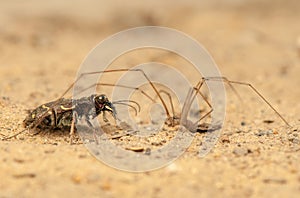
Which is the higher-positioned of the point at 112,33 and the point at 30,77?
the point at 112,33

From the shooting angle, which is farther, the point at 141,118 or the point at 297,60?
the point at 297,60

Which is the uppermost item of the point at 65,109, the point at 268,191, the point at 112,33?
the point at 112,33

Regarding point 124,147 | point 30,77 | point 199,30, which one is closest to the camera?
point 124,147

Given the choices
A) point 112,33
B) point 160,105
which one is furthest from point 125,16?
point 160,105

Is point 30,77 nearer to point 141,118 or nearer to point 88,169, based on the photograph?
point 141,118

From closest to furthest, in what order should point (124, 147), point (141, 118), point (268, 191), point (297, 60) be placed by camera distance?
point (268, 191) → point (124, 147) → point (141, 118) → point (297, 60)

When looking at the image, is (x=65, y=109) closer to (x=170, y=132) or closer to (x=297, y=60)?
(x=170, y=132)
